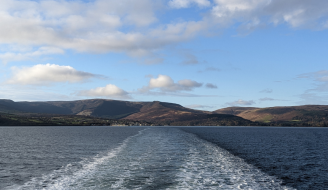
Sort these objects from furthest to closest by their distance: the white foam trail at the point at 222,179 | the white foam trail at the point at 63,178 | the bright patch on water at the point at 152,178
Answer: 1. the white foam trail at the point at 222,179
2. the bright patch on water at the point at 152,178
3. the white foam trail at the point at 63,178

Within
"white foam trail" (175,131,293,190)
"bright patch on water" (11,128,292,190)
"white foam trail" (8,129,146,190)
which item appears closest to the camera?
"white foam trail" (8,129,146,190)

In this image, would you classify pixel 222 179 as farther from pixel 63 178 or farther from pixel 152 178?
pixel 63 178

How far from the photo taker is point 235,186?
1067 inches

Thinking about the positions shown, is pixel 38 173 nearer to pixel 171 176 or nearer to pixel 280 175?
pixel 171 176

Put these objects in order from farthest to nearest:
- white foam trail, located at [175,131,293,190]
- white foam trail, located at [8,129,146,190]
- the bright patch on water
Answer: white foam trail, located at [175,131,293,190] < the bright patch on water < white foam trail, located at [8,129,146,190]

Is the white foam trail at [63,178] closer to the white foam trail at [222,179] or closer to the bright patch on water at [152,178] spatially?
the bright patch on water at [152,178]

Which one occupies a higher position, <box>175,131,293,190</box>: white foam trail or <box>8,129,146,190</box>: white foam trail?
<box>175,131,293,190</box>: white foam trail

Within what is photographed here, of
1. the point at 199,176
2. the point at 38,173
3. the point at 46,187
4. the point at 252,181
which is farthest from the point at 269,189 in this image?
the point at 38,173

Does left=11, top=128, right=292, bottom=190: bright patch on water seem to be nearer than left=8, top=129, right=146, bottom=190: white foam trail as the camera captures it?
No

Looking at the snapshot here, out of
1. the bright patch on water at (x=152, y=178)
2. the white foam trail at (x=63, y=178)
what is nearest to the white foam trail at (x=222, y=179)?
the bright patch on water at (x=152, y=178)

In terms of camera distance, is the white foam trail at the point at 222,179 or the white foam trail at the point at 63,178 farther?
the white foam trail at the point at 222,179

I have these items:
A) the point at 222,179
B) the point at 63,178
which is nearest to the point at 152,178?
the point at 222,179

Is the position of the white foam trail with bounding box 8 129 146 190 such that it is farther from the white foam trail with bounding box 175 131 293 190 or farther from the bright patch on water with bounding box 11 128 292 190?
the white foam trail with bounding box 175 131 293 190

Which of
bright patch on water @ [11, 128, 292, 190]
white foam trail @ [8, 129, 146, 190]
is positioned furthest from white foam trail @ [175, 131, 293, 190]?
white foam trail @ [8, 129, 146, 190]
